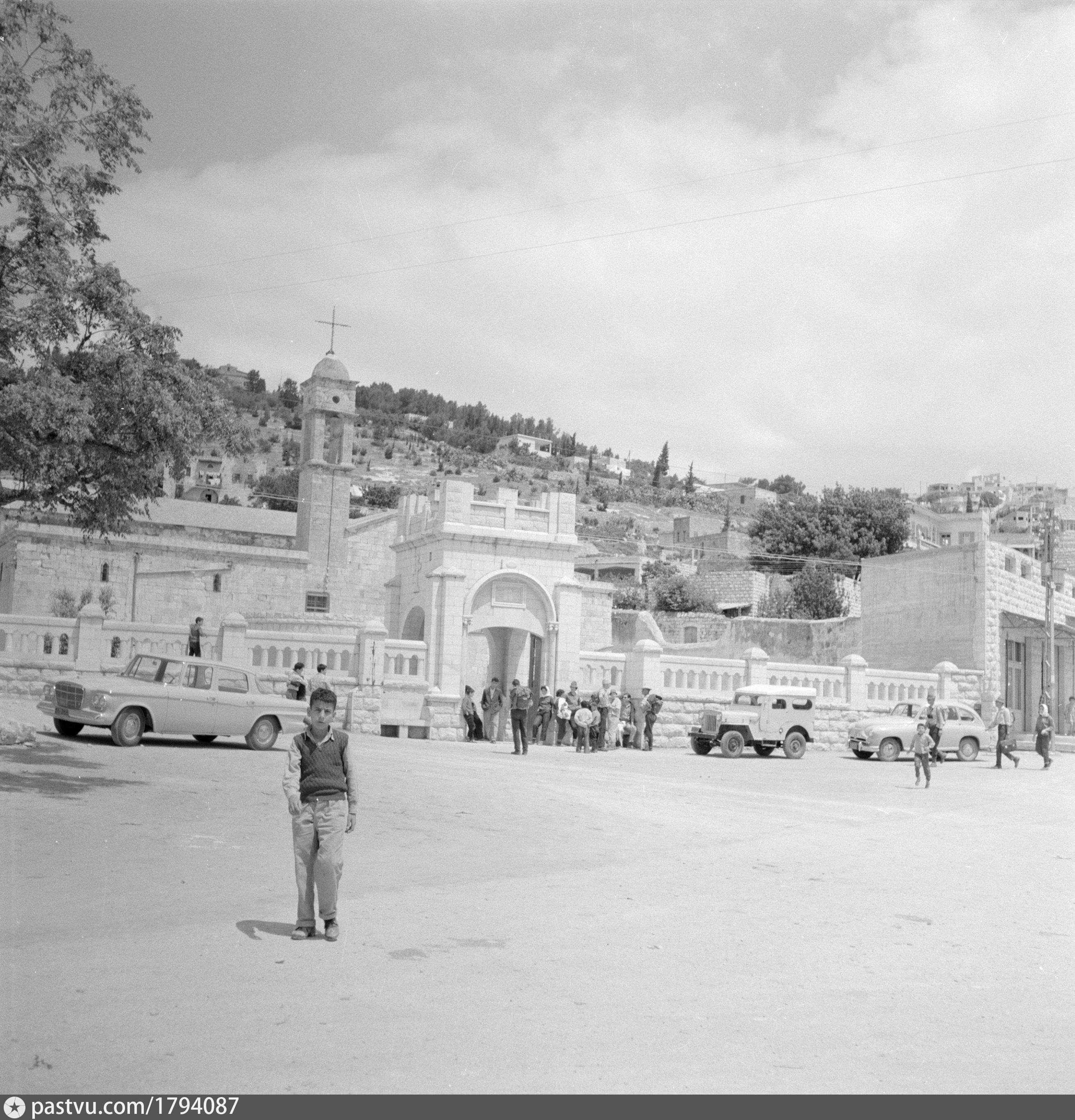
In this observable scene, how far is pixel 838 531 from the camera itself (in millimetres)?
73875

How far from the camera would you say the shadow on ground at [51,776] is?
1141cm

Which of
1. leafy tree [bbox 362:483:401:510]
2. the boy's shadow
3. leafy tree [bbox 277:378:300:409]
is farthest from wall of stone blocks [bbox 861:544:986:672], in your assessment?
leafy tree [bbox 277:378:300:409]

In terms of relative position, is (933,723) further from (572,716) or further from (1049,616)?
(1049,616)

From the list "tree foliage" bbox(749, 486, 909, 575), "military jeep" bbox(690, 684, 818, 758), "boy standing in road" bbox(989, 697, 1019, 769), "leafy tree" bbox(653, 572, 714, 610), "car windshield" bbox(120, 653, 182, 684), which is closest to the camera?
"car windshield" bbox(120, 653, 182, 684)

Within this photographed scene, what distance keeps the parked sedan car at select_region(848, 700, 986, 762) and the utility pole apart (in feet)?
17.9

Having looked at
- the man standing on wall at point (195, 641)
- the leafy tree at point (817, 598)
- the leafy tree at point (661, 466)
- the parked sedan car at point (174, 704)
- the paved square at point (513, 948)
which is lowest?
the paved square at point (513, 948)

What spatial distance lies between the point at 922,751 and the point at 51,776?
14.1 meters

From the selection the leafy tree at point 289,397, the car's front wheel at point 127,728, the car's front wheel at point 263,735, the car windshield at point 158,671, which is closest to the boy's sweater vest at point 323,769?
the car's front wheel at point 127,728

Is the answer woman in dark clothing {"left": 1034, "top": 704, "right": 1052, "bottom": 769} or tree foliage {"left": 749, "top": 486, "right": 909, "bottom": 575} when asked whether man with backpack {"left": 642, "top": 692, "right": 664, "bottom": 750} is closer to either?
woman in dark clothing {"left": 1034, "top": 704, "right": 1052, "bottom": 769}

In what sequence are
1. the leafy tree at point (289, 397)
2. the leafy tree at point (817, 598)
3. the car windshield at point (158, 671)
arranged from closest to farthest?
the car windshield at point (158, 671)
the leafy tree at point (817, 598)
the leafy tree at point (289, 397)

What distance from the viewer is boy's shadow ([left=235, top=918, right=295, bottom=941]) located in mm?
6988

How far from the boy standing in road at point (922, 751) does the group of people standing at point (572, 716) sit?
6.45 metres

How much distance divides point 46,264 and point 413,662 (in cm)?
1416

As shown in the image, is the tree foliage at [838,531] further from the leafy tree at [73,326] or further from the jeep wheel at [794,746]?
the leafy tree at [73,326]
